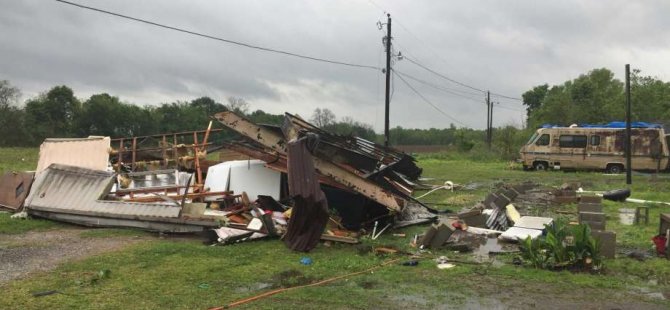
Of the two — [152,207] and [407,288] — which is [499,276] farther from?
[152,207]

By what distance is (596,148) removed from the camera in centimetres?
2561

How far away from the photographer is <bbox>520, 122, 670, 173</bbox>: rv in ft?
80.4

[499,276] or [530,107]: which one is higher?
[530,107]

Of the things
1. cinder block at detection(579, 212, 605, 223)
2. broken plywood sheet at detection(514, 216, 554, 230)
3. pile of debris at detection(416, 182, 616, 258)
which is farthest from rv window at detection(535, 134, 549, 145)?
cinder block at detection(579, 212, 605, 223)

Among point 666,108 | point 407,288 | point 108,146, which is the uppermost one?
point 666,108

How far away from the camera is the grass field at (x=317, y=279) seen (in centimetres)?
561

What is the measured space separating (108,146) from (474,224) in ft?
28.8

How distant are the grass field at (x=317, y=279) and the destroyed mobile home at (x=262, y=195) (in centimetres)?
61

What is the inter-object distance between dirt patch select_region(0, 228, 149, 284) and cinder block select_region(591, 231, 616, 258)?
290 inches

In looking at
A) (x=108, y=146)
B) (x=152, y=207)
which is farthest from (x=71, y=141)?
(x=152, y=207)

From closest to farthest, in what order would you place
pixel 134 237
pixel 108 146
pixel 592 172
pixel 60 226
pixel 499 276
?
pixel 499 276
pixel 134 237
pixel 60 226
pixel 108 146
pixel 592 172

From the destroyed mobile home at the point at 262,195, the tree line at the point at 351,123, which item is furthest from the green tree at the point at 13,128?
the destroyed mobile home at the point at 262,195

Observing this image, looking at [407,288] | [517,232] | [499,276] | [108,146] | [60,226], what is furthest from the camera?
[108,146]

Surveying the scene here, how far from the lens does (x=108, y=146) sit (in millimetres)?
12805
